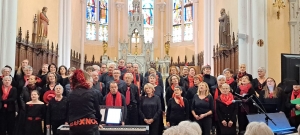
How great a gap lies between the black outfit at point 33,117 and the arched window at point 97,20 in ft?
46.8

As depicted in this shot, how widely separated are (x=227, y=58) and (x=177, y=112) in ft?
19.6

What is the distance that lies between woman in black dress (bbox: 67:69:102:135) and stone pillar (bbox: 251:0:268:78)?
5.96 meters

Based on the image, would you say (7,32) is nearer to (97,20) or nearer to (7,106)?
(7,106)

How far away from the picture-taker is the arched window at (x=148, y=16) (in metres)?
22.0

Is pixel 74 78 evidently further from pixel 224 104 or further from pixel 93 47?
pixel 93 47

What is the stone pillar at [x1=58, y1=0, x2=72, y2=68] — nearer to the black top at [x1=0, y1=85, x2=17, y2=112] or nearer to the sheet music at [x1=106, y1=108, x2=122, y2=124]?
the black top at [x1=0, y1=85, x2=17, y2=112]

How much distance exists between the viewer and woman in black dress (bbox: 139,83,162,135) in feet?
22.4

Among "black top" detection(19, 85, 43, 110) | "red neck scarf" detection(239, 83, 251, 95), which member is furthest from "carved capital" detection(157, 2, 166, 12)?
"black top" detection(19, 85, 43, 110)

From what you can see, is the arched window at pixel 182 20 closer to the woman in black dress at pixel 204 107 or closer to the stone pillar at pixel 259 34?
the stone pillar at pixel 259 34

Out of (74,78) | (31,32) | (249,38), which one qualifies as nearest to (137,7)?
(31,32)

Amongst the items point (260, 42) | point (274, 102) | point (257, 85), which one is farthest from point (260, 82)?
point (260, 42)

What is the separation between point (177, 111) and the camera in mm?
6891

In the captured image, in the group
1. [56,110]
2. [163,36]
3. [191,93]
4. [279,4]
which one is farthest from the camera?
[163,36]

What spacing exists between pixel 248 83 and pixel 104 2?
16.0 meters
